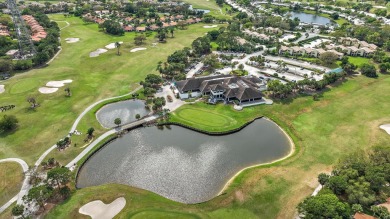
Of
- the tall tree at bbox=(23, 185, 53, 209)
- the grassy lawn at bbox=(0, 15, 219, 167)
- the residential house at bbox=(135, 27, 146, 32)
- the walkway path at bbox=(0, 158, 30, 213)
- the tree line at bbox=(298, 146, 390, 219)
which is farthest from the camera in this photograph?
the residential house at bbox=(135, 27, 146, 32)

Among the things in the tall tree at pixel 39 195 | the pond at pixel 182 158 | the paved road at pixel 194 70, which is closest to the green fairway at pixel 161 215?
the pond at pixel 182 158

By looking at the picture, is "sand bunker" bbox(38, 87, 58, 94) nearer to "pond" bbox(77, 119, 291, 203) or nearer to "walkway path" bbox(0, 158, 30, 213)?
"walkway path" bbox(0, 158, 30, 213)

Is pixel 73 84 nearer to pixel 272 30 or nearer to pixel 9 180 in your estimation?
pixel 9 180

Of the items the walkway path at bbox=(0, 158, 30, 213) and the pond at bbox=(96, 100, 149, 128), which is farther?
the pond at bbox=(96, 100, 149, 128)

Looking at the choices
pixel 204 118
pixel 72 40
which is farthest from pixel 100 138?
pixel 72 40

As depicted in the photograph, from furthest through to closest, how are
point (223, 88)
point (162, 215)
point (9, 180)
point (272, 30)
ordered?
point (272, 30) < point (223, 88) < point (9, 180) < point (162, 215)

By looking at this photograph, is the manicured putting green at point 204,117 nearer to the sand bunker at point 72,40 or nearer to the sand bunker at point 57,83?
the sand bunker at point 57,83

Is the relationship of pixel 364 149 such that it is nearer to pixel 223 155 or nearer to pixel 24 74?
pixel 223 155

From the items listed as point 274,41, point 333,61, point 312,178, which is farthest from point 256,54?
point 312,178

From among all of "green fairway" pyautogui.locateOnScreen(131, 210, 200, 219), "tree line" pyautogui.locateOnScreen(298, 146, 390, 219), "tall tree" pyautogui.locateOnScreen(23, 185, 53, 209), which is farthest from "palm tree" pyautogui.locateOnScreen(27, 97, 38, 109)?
"tree line" pyautogui.locateOnScreen(298, 146, 390, 219)
